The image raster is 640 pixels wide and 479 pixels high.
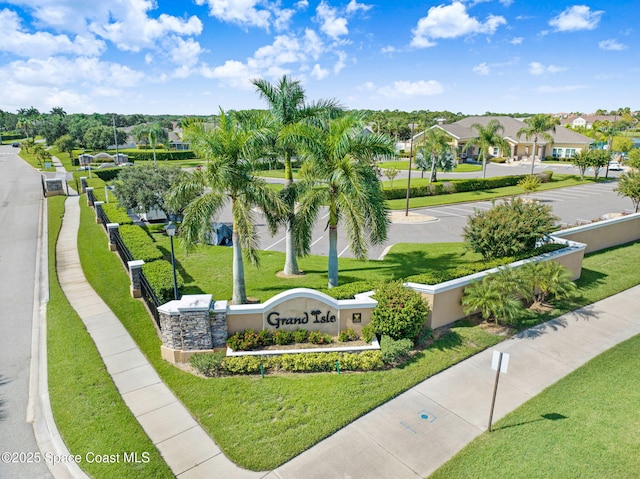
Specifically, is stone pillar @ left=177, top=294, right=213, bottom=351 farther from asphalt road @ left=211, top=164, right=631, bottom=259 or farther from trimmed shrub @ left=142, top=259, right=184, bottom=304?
asphalt road @ left=211, top=164, right=631, bottom=259

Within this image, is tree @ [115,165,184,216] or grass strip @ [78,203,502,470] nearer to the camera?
grass strip @ [78,203,502,470]

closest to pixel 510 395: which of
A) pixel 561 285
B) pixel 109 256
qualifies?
pixel 561 285

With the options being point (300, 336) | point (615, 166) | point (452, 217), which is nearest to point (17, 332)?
point (300, 336)

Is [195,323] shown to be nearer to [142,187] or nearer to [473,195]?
[142,187]

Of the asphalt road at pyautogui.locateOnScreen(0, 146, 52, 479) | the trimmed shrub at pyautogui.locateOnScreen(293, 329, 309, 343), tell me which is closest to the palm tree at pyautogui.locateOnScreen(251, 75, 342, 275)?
the trimmed shrub at pyautogui.locateOnScreen(293, 329, 309, 343)

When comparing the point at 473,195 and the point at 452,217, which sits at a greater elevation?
the point at 473,195

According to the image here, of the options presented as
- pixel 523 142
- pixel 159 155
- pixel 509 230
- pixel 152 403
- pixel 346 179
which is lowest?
pixel 152 403

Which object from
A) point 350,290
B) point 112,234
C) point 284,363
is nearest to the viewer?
point 284,363

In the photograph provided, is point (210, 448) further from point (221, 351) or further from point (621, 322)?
point (621, 322)
